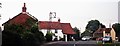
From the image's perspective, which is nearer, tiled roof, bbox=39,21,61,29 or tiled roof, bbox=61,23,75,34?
tiled roof, bbox=39,21,61,29

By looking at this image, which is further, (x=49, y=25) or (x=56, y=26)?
(x=56, y=26)

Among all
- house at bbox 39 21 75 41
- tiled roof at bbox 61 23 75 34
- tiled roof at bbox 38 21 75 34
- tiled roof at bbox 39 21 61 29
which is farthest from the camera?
tiled roof at bbox 61 23 75 34

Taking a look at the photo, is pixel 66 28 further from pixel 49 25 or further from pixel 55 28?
pixel 49 25

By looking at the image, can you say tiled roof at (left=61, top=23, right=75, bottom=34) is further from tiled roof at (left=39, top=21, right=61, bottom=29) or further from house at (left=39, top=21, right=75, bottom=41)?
tiled roof at (left=39, top=21, right=61, bottom=29)

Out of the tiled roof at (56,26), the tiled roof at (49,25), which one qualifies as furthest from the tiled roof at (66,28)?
the tiled roof at (49,25)

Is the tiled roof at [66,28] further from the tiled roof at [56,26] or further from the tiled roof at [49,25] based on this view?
the tiled roof at [49,25]

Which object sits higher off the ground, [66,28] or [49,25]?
[49,25]

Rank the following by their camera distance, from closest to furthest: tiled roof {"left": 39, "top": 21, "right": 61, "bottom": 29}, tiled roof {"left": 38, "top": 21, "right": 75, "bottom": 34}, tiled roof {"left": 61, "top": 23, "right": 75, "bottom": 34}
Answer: tiled roof {"left": 39, "top": 21, "right": 61, "bottom": 29} → tiled roof {"left": 38, "top": 21, "right": 75, "bottom": 34} → tiled roof {"left": 61, "top": 23, "right": 75, "bottom": 34}

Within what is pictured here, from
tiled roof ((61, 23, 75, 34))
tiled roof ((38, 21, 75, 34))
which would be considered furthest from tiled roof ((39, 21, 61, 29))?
tiled roof ((61, 23, 75, 34))

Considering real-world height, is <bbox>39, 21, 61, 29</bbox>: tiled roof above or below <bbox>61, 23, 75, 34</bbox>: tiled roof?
above

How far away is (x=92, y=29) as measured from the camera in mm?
196875

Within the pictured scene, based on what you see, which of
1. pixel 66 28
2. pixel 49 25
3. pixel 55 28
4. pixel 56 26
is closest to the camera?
pixel 49 25

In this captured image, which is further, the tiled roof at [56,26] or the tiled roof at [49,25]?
the tiled roof at [56,26]

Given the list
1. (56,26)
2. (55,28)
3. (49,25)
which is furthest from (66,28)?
(49,25)
